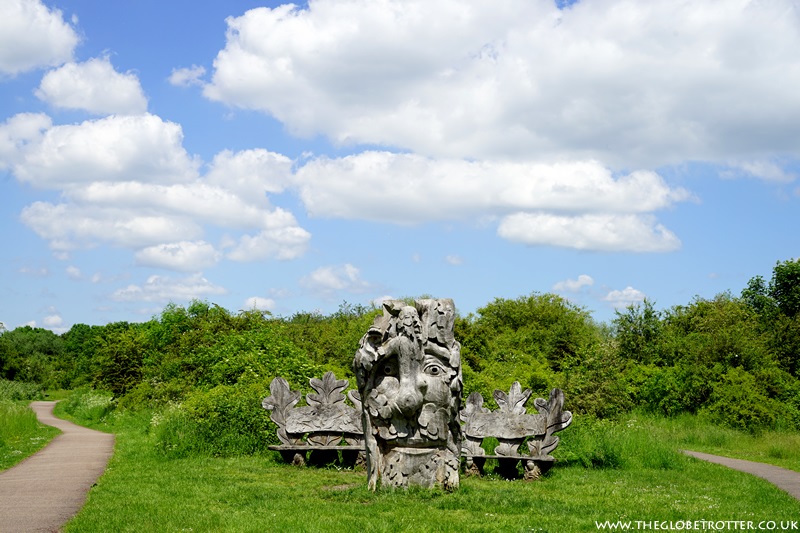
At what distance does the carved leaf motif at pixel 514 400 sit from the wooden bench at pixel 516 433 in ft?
0.07

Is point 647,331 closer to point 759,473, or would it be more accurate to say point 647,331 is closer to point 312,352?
point 312,352

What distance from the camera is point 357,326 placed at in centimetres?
3631

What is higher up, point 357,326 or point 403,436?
A: point 357,326

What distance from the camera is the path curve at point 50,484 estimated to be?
966 centimetres

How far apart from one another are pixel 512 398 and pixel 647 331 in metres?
24.8

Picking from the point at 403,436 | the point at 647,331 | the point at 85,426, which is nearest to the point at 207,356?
the point at 85,426

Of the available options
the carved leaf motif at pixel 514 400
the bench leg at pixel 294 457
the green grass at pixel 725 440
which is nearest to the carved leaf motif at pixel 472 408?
the carved leaf motif at pixel 514 400

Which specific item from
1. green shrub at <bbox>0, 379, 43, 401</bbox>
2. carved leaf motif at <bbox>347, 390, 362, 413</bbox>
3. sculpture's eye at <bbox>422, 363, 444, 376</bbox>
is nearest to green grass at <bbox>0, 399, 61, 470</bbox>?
carved leaf motif at <bbox>347, 390, 362, 413</bbox>

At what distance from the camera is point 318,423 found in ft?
48.3

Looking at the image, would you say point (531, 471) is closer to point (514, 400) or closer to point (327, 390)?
point (514, 400)

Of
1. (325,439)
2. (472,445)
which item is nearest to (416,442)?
(472,445)

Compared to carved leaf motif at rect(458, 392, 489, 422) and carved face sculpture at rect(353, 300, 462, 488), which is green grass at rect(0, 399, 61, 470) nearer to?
carved face sculpture at rect(353, 300, 462, 488)

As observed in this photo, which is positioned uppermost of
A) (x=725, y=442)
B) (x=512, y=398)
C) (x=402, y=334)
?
(x=402, y=334)

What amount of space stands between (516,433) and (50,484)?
7539mm
